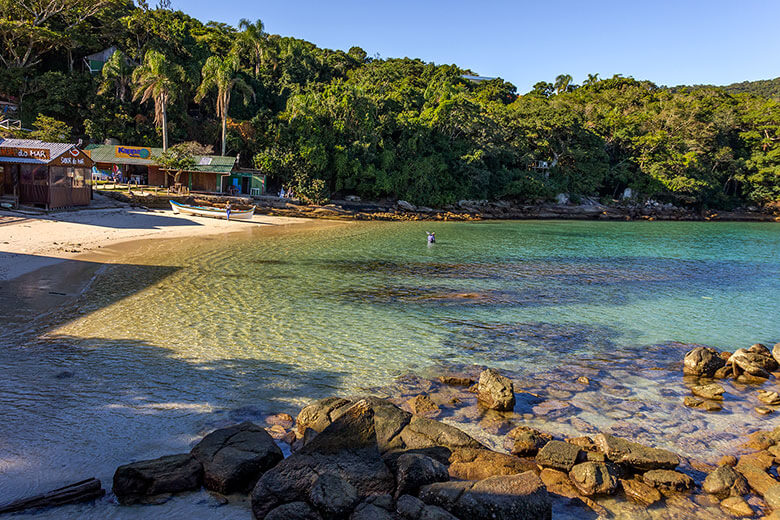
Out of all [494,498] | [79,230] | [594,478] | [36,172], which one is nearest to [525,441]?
[594,478]

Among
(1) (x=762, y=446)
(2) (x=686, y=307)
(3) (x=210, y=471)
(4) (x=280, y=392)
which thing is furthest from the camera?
(2) (x=686, y=307)

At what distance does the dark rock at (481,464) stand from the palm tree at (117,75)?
192ft

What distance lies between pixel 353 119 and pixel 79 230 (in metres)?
37.4

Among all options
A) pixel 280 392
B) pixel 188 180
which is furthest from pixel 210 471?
pixel 188 180

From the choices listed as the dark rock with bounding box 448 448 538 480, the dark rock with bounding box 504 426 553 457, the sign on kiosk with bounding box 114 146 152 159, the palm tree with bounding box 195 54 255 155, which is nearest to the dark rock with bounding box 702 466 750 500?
the dark rock with bounding box 504 426 553 457

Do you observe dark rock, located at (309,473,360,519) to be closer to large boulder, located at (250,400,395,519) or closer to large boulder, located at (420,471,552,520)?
large boulder, located at (250,400,395,519)

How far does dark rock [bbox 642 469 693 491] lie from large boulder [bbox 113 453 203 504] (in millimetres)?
6754

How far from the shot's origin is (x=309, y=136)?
5344 cm

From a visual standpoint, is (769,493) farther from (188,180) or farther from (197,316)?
(188,180)

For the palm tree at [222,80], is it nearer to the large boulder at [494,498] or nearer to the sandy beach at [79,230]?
the sandy beach at [79,230]

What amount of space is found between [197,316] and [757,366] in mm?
16008

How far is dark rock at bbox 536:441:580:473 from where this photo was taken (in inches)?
283

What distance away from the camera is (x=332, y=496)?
220 inches

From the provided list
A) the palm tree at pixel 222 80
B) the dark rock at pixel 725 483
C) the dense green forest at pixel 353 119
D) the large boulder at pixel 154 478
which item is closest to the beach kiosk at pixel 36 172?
the dense green forest at pixel 353 119
